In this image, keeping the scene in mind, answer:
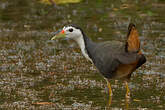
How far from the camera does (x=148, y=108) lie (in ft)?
29.8

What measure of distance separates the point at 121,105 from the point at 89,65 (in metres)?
3.05


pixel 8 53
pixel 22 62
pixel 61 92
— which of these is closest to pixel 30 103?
pixel 61 92

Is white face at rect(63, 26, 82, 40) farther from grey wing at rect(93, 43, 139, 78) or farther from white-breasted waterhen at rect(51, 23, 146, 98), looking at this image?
grey wing at rect(93, 43, 139, 78)

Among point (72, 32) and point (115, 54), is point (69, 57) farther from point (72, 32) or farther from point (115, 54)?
point (115, 54)

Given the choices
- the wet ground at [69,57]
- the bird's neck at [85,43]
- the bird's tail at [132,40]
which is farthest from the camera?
the bird's neck at [85,43]

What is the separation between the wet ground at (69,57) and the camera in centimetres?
973

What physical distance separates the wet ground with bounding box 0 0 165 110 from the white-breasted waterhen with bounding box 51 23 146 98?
633 millimetres

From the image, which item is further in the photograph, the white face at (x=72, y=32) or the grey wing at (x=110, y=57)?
the white face at (x=72, y=32)

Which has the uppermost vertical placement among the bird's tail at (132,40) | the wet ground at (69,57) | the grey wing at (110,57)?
the bird's tail at (132,40)

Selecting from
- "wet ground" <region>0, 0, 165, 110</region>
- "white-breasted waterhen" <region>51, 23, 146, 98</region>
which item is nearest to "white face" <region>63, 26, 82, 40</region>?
"white-breasted waterhen" <region>51, 23, 146, 98</region>

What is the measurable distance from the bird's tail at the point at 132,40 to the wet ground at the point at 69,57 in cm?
113

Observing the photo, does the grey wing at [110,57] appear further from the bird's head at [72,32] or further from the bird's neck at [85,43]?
the bird's head at [72,32]

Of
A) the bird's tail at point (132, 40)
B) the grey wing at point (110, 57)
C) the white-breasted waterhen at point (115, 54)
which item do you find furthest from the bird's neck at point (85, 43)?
the bird's tail at point (132, 40)

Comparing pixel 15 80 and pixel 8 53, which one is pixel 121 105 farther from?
pixel 8 53
